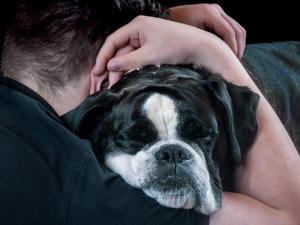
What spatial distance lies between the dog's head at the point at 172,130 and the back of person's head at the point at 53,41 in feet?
0.30

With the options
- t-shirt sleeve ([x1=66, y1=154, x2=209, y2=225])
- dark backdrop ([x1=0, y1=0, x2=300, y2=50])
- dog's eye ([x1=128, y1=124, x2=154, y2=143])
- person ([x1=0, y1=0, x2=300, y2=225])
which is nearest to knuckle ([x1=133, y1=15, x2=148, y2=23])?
person ([x1=0, y1=0, x2=300, y2=225])

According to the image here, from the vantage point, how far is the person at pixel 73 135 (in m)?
0.84

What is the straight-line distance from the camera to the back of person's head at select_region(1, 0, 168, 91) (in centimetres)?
112

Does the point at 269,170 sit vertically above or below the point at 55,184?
below

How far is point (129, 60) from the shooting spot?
1.08 metres

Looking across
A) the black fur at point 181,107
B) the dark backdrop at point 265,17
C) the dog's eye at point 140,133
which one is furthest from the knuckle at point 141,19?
the dark backdrop at point 265,17

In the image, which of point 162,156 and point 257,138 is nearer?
point 162,156

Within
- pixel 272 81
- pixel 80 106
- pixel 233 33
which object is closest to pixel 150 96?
pixel 80 106

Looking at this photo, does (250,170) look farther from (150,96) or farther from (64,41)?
(64,41)

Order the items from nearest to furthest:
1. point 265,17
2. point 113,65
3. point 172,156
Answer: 1. point 172,156
2. point 113,65
3. point 265,17

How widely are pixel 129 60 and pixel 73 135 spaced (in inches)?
8.9

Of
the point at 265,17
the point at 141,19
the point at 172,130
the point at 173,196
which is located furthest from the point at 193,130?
the point at 265,17

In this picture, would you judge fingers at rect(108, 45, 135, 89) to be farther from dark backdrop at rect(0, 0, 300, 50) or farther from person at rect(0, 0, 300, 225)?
dark backdrop at rect(0, 0, 300, 50)

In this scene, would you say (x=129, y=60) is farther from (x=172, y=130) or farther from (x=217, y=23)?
(x=217, y=23)
